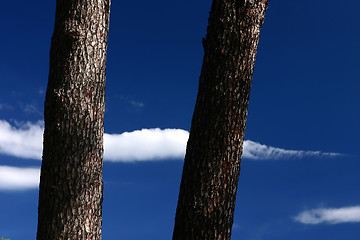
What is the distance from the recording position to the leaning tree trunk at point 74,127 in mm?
4848

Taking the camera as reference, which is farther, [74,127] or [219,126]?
[74,127]

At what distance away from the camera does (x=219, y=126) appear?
13.9 feet

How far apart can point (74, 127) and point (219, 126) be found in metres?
1.75

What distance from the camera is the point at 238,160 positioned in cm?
433

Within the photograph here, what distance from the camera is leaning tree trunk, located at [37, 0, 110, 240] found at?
15.9ft

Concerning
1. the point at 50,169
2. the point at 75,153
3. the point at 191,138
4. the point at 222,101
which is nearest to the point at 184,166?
the point at 191,138

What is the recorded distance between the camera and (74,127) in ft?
16.1

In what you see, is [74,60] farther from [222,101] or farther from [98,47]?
→ [222,101]

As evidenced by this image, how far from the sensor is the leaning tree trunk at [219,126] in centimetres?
420

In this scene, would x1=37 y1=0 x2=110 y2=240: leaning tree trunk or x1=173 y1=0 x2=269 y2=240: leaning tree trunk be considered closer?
x1=173 y1=0 x2=269 y2=240: leaning tree trunk

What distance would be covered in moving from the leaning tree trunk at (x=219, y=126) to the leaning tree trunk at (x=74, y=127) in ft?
4.01

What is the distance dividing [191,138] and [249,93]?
79 centimetres

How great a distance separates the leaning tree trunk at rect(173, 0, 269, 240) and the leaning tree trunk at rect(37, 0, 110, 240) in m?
1.22

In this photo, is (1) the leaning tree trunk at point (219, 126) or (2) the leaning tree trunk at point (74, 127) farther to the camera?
(2) the leaning tree trunk at point (74, 127)
